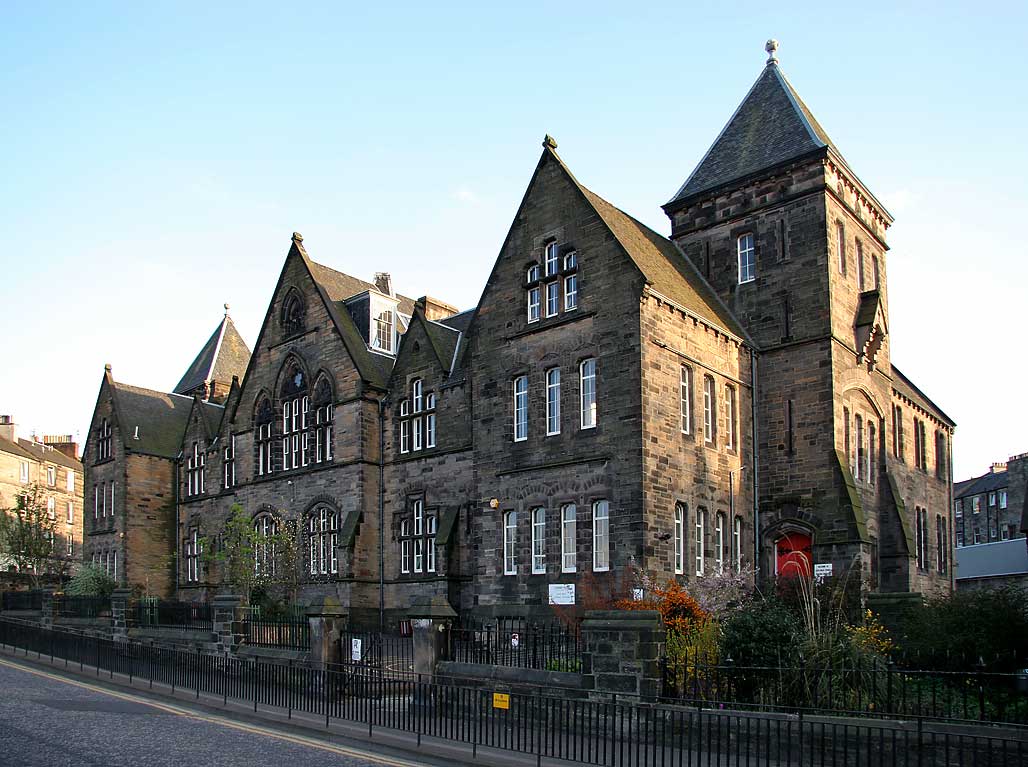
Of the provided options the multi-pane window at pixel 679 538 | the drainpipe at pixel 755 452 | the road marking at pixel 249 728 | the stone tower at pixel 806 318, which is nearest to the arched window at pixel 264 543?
the road marking at pixel 249 728

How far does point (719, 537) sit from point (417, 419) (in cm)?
1154

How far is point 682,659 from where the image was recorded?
1756 centimetres

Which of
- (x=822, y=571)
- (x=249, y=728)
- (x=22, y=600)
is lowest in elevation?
(x=22, y=600)

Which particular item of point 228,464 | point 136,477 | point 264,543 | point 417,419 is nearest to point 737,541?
point 417,419

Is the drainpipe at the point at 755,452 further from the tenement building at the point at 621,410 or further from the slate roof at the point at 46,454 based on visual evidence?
the slate roof at the point at 46,454

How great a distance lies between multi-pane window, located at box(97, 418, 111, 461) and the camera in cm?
4843

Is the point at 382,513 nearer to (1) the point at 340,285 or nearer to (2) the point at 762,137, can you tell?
(1) the point at 340,285

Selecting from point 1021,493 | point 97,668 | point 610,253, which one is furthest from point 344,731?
point 1021,493

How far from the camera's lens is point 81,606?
1342 inches

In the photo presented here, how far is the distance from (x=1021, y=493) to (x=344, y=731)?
218ft

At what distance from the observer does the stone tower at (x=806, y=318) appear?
29.2 m

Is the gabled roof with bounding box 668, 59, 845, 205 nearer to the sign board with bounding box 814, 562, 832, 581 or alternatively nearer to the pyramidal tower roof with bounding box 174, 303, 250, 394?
the sign board with bounding box 814, 562, 832, 581

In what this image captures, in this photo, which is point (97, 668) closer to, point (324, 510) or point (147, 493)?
point (324, 510)

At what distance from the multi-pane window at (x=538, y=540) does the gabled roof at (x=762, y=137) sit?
12300mm
